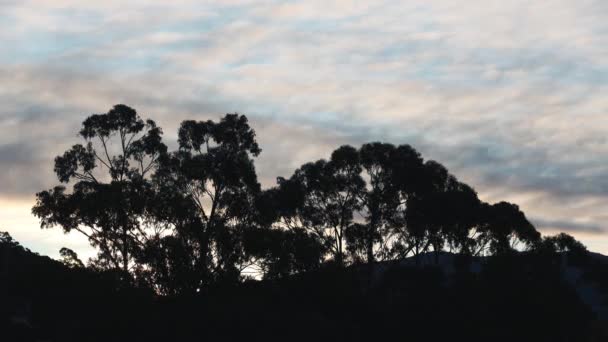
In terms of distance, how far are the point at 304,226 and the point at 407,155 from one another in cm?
1325

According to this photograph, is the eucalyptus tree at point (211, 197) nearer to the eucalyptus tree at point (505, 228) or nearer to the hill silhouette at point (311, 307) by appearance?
the hill silhouette at point (311, 307)

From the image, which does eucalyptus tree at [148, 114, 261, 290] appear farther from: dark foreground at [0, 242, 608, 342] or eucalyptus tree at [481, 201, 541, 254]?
eucalyptus tree at [481, 201, 541, 254]

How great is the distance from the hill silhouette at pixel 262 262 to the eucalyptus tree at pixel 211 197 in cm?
14

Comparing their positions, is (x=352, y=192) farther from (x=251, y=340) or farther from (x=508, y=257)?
(x=251, y=340)

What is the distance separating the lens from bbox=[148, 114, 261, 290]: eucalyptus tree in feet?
243

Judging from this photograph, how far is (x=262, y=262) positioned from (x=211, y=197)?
27.6ft

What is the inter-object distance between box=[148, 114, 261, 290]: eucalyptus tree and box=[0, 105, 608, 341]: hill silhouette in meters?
0.14

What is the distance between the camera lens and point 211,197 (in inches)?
3125

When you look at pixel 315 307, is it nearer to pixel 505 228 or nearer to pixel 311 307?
pixel 311 307

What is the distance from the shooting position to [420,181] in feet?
287

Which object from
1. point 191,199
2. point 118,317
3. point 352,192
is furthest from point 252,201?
point 118,317

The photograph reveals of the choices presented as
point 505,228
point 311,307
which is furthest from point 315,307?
point 505,228

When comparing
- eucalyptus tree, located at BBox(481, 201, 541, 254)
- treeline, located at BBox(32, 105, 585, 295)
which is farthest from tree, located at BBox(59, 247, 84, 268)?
eucalyptus tree, located at BBox(481, 201, 541, 254)

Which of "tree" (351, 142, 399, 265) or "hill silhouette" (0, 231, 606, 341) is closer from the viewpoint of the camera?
"hill silhouette" (0, 231, 606, 341)
